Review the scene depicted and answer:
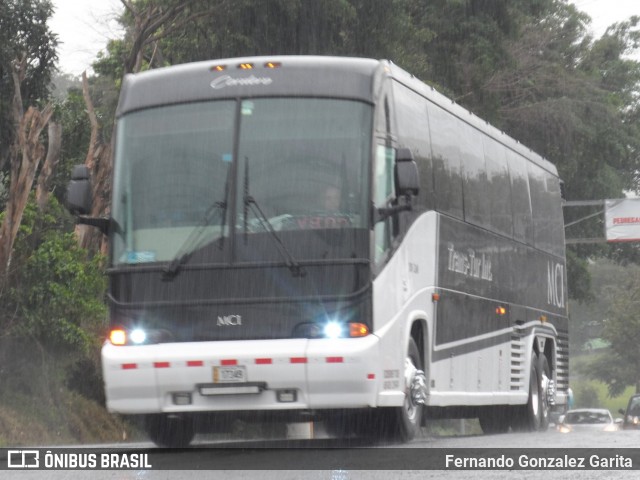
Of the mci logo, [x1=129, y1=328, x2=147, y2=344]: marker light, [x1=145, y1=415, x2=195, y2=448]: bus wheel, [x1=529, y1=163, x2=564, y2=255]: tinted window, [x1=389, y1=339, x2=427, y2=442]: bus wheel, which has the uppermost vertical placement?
[x1=529, y1=163, x2=564, y2=255]: tinted window

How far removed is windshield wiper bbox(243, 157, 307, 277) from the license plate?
0.91m

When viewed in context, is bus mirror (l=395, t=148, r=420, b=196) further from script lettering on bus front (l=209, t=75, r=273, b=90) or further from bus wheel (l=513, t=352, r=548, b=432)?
bus wheel (l=513, t=352, r=548, b=432)

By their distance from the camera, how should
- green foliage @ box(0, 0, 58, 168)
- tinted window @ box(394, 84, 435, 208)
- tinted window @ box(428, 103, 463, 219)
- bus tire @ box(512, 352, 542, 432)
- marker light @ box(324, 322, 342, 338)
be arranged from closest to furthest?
1. marker light @ box(324, 322, 342, 338)
2. tinted window @ box(394, 84, 435, 208)
3. tinted window @ box(428, 103, 463, 219)
4. bus tire @ box(512, 352, 542, 432)
5. green foliage @ box(0, 0, 58, 168)

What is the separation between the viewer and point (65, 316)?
2166 centimetres

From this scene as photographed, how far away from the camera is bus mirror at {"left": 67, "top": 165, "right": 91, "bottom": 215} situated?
12.7 meters

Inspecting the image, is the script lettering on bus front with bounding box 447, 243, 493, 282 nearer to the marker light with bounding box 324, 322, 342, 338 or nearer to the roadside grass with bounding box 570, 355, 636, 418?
the marker light with bounding box 324, 322, 342, 338

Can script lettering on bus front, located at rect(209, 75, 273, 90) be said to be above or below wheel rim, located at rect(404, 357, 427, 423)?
above

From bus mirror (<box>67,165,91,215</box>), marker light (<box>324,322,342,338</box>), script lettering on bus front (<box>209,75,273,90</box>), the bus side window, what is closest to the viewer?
marker light (<box>324,322,342,338</box>)

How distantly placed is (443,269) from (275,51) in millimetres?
12375

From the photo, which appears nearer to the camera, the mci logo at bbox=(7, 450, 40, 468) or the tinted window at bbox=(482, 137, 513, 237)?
the mci logo at bbox=(7, 450, 40, 468)

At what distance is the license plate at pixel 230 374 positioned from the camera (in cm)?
1190

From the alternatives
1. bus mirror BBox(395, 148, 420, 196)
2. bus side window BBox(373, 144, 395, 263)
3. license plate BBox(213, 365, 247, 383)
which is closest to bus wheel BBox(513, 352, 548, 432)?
bus side window BBox(373, 144, 395, 263)

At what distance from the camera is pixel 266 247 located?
12195mm

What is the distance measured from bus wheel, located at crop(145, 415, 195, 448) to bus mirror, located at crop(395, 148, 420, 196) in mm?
2828
